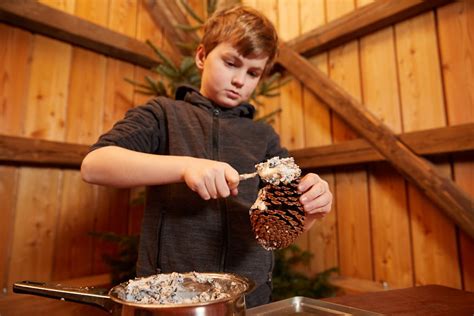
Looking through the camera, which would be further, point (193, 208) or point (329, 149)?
point (329, 149)

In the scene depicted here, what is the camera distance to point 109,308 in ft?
1.24

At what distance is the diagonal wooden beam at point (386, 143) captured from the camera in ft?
3.74

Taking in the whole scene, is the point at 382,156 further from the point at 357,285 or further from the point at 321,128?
the point at 357,285

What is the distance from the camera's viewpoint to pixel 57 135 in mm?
1600

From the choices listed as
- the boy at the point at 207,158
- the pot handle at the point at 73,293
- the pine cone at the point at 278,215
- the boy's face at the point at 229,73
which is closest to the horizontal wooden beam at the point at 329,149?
the boy at the point at 207,158

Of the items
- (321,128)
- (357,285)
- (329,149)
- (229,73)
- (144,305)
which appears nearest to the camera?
(144,305)

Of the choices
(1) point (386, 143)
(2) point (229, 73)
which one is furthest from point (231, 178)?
(1) point (386, 143)

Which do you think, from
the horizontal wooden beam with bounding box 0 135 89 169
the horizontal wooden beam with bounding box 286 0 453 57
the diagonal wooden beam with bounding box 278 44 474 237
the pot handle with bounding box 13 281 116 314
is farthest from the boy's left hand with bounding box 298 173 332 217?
the horizontal wooden beam with bounding box 0 135 89 169

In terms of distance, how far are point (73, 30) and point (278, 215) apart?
1598 millimetres

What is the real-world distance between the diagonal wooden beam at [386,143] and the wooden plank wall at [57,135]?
1055 millimetres

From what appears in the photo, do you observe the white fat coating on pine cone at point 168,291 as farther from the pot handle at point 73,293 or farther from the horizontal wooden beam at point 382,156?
the horizontal wooden beam at point 382,156

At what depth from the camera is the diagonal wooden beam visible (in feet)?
3.74

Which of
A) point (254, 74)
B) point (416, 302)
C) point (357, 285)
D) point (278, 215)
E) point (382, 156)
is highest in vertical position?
point (254, 74)

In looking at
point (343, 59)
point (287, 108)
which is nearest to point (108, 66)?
point (287, 108)
